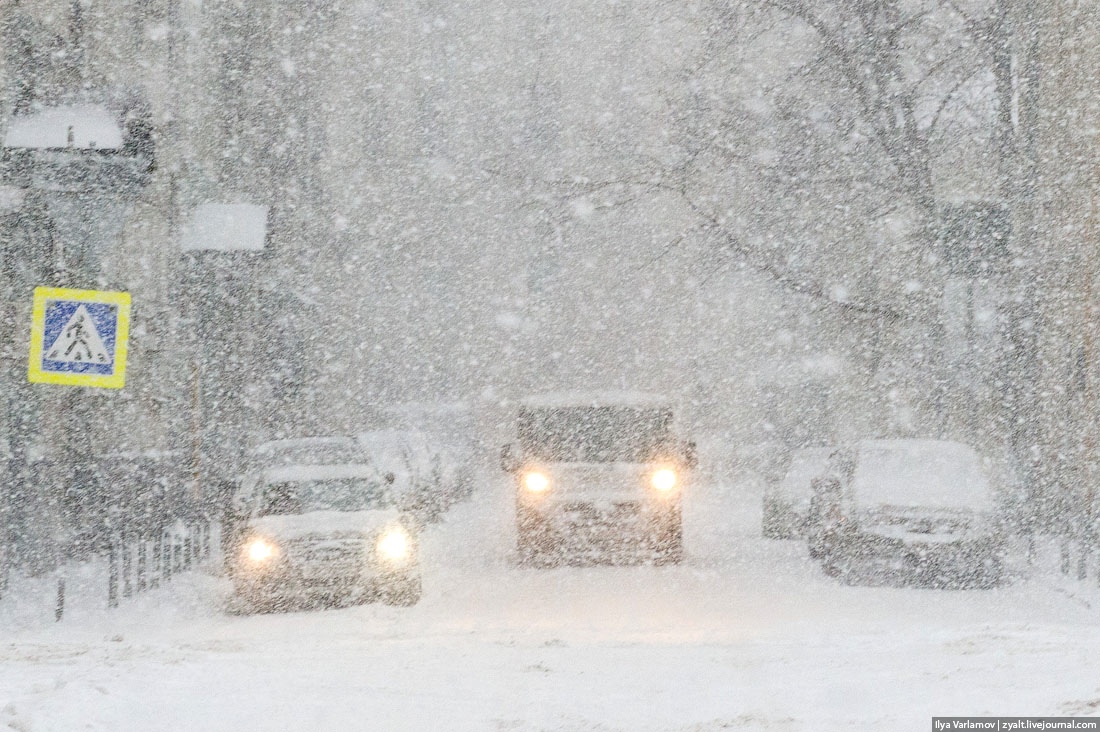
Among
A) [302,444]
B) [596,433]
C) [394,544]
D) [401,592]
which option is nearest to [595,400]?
[596,433]

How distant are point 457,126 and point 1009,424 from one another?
77.1 ft

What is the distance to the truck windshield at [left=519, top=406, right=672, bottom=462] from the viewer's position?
17000mm

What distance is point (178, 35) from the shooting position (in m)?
24.5

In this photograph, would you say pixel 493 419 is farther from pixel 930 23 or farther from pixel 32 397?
pixel 32 397

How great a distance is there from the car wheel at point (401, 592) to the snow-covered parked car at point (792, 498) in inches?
303

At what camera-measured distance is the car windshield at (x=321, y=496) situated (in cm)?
1389

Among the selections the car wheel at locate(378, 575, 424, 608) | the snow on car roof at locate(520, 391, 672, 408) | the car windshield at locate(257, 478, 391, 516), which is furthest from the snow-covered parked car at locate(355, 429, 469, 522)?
the car wheel at locate(378, 575, 424, 608)

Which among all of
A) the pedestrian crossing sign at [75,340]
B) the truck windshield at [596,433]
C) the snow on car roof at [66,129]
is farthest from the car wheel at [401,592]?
the snow on car roof at [66,129]

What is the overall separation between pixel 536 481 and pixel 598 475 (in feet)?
2.45

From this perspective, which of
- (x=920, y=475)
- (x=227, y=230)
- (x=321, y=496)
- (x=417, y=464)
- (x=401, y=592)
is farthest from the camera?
(x=417, y=464)

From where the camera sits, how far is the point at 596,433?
1720cm

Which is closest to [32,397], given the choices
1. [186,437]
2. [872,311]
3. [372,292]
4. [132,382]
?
[132,382]

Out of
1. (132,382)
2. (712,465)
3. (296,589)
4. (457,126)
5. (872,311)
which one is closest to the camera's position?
(296,589)

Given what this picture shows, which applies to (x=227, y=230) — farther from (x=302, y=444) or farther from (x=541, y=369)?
(x=541, y=369)
